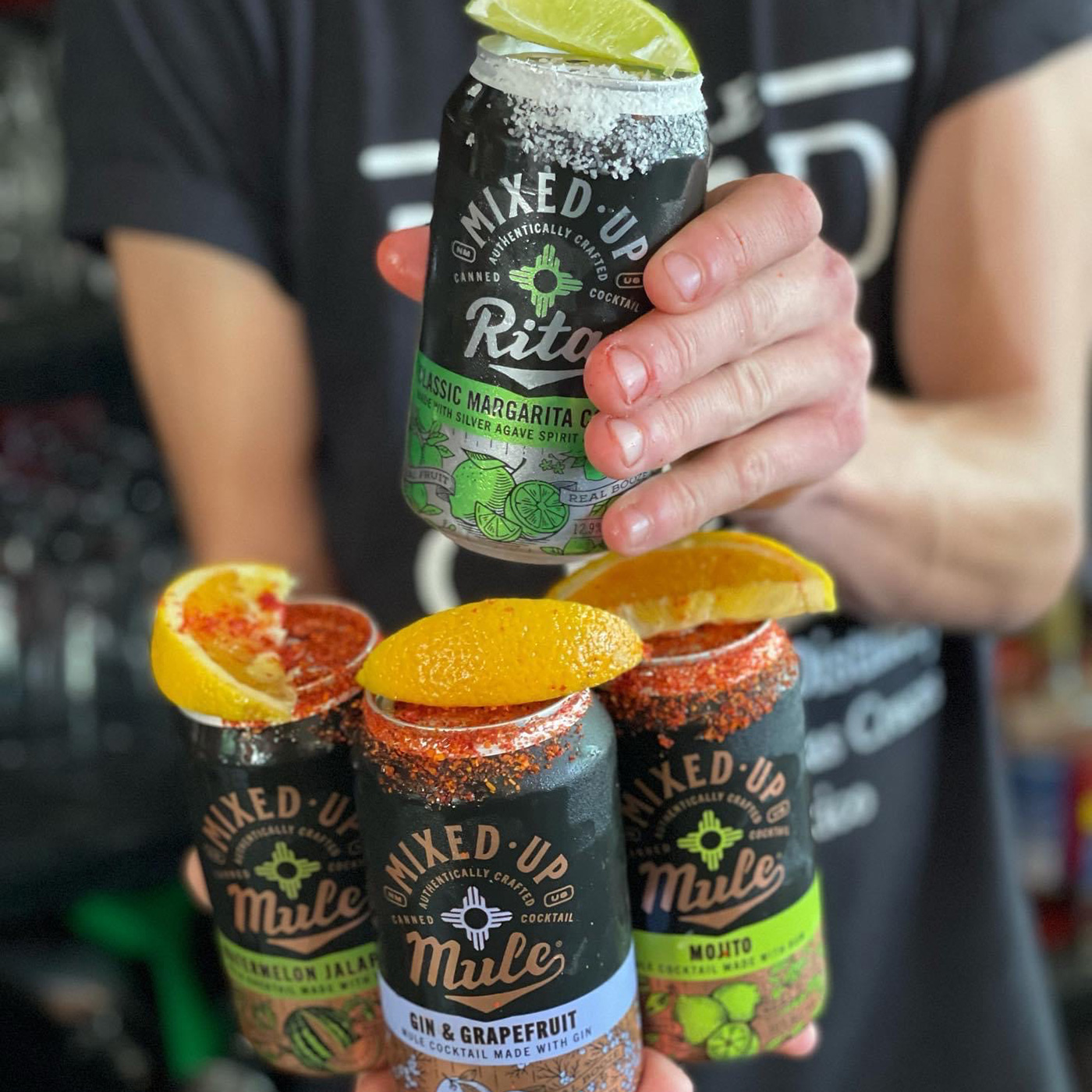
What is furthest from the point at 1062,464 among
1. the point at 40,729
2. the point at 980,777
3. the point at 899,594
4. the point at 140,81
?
the point at 40,729

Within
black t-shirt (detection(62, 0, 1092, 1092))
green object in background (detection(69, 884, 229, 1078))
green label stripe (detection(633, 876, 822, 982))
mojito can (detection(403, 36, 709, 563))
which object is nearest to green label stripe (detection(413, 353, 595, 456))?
mojito can (detection(403, 36, 709, 563))

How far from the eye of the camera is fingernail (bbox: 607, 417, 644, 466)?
60cm

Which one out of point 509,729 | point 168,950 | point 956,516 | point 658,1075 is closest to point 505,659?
point 509,729

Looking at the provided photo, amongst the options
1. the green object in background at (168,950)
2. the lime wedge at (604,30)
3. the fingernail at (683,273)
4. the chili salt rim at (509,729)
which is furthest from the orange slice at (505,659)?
the green object in background at (168,950)

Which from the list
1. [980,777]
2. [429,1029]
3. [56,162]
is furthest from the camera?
[56,162]

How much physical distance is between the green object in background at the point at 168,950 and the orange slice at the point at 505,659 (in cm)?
133

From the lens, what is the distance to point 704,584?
2.27 feet

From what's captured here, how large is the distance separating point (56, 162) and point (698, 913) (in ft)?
4.32

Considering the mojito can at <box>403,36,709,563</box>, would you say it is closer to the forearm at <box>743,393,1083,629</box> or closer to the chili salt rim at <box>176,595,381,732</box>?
the chili salt rim at <box>176,595,381,732</box>

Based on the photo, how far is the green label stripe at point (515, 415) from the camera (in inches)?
24.2

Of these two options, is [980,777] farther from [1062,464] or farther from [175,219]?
[175,219]

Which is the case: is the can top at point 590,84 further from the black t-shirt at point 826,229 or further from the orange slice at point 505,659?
the black t-shirt at point 826,229

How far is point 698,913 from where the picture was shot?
66 centimetres

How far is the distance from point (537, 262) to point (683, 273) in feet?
0.22
